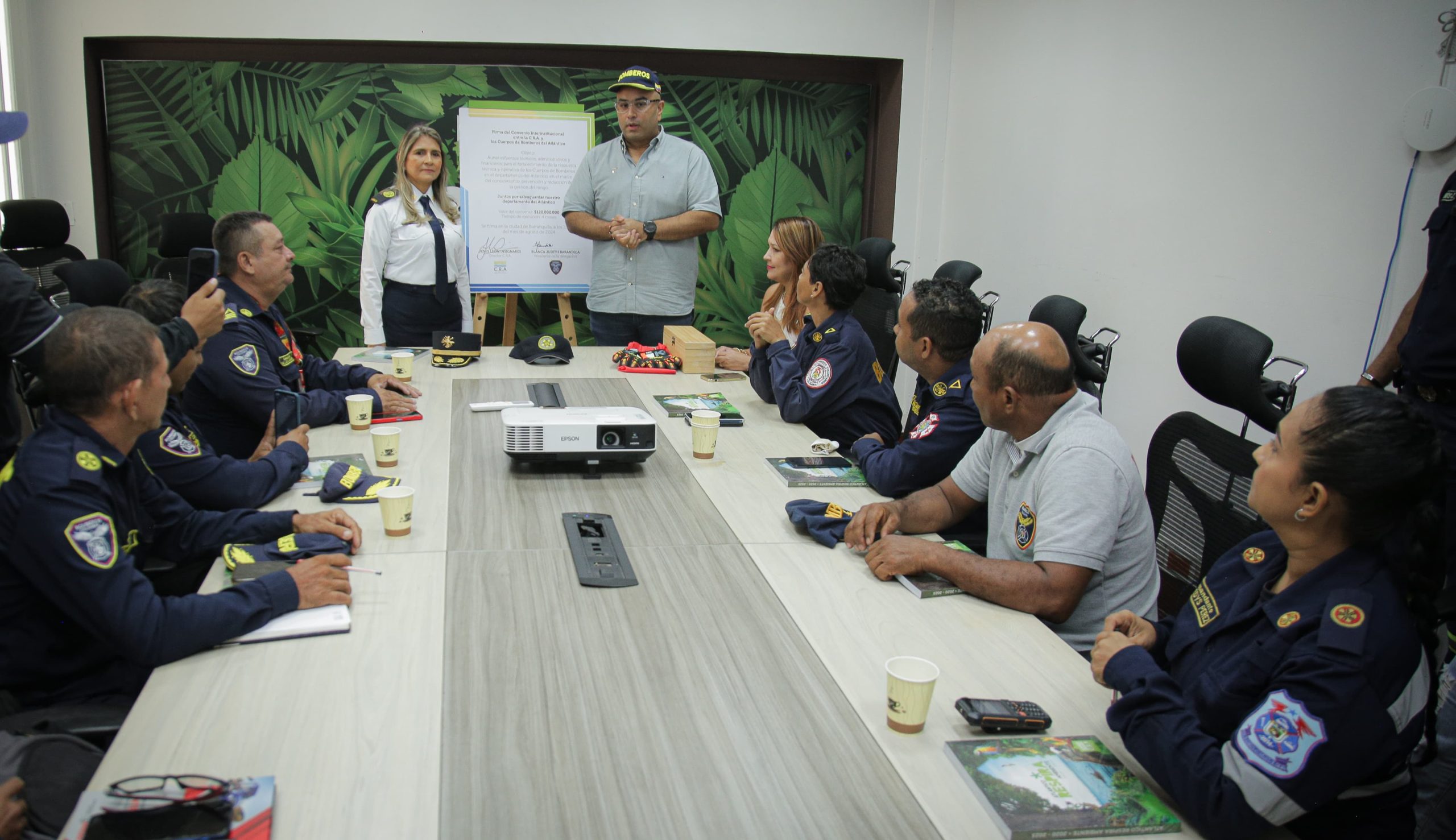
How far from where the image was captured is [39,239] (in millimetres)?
4453

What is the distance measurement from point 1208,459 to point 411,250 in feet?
11.5

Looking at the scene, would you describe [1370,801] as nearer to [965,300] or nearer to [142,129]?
[965,300]

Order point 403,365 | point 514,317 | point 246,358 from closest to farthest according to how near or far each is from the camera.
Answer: point 246,358 < point 403,365 < point 514,317

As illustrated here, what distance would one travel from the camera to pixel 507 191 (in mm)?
5441

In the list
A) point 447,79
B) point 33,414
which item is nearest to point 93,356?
point 33,414

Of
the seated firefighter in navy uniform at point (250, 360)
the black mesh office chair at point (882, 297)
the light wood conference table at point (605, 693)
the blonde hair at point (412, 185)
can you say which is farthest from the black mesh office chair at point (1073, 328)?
the blonde hair at point (412, 185)

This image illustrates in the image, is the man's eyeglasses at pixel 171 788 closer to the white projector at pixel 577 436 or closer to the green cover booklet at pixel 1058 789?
the green cover booklet at pixel 1058 789

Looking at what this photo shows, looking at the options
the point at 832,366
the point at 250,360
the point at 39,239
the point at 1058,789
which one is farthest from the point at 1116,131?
the point at 39,239

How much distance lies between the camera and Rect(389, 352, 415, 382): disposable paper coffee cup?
3553mm

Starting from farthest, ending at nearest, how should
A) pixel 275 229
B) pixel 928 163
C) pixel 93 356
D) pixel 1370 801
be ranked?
1. pixel 928 163
2. pixel 275 229
3. pixel 93 356
4. pixel 1370 801

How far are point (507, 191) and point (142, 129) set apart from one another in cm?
195

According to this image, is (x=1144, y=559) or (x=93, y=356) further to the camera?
(x=1144, y=559)

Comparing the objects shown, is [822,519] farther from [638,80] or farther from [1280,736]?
[638,80]

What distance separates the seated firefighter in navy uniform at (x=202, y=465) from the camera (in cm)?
215
